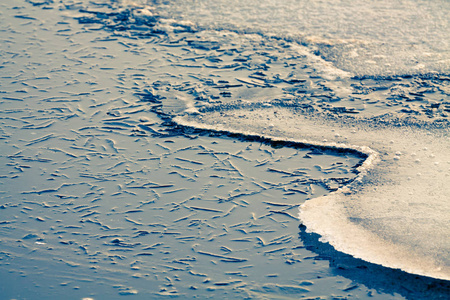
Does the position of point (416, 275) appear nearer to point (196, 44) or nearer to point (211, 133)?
point (211, 133)

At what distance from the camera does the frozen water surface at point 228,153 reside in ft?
10.5

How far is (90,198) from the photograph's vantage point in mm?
3775

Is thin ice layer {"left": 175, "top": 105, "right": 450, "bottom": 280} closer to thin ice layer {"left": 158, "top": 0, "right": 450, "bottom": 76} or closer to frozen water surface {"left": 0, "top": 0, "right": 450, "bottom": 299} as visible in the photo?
frozen water surface {"left": 0, "top": 0, "right": 450, "bottom": 299}

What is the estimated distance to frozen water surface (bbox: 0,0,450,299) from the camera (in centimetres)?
319

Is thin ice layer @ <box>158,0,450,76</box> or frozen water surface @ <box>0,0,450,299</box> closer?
frozen water surface @ <box>0,0,450,299</box>

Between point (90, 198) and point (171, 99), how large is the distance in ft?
4.78

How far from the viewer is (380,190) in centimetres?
375

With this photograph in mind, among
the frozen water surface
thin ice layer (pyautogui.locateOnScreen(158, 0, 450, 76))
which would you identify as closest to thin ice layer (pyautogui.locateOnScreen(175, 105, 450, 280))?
the frozen water surface

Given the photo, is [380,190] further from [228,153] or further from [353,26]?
[353,26]

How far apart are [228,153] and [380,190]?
3.83ft

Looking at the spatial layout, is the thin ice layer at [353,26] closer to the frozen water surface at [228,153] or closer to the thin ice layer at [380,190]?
the frozen water surface at [228,153]

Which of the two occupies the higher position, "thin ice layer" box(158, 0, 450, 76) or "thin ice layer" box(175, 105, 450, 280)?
"thin ice layer" box(158, 0, 450, 76)

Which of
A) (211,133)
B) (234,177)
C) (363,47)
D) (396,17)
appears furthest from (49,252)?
(396,17)

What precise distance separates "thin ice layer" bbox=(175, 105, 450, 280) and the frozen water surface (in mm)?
13
